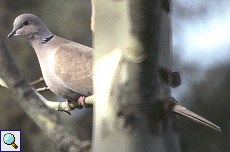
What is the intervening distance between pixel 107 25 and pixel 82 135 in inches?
42.6

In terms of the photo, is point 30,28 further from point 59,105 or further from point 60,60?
point 59,105

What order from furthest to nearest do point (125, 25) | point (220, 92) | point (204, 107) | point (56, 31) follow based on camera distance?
point (220, 92) < point (204, 107) < point (56, 31) < point (125, 25)

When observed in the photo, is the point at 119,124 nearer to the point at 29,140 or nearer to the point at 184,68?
the point at 29,140

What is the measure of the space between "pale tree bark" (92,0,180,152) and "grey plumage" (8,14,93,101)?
525 millimetres

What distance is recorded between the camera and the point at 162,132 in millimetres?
345

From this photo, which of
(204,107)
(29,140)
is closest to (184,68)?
(204,107)

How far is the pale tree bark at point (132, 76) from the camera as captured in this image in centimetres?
32

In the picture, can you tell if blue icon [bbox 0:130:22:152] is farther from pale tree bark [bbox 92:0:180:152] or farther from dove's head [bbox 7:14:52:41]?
pale tree bark [bbox 92:0:180:152]

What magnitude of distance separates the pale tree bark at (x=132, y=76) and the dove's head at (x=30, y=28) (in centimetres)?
65

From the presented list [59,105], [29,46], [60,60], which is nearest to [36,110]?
[59,105]

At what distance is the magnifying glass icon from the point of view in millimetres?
998

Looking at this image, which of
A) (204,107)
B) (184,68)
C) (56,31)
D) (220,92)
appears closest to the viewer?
(56,31)

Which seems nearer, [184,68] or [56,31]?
[56,31]

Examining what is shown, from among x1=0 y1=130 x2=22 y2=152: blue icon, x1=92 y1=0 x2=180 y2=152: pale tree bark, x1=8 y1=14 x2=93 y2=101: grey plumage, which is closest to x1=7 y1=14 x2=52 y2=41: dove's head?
x1=8 y1=14 x2=93 y2=101: grey plumage
